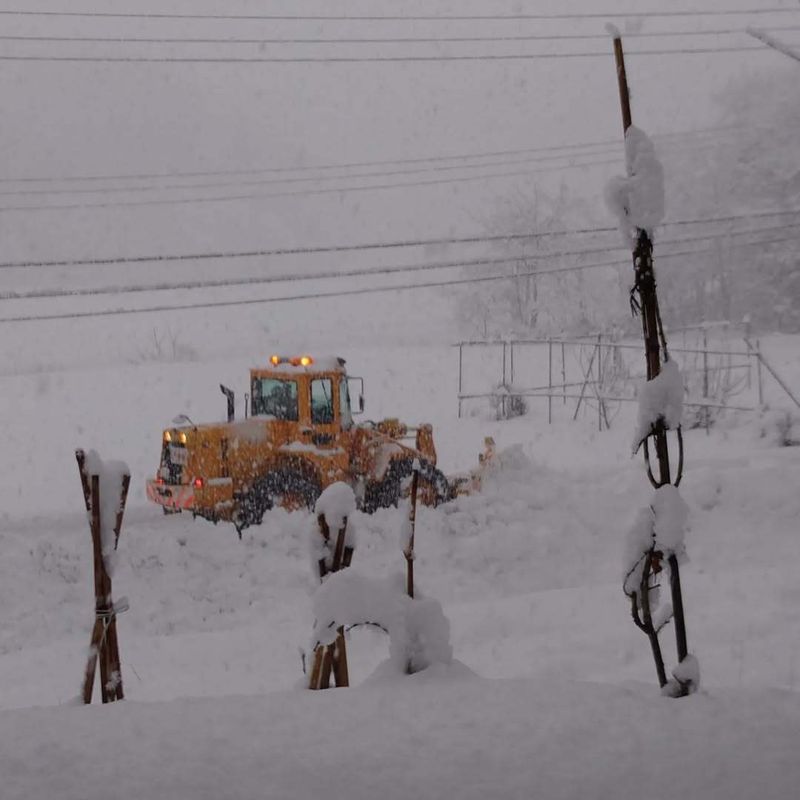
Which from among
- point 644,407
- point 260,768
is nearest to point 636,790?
point 260,768

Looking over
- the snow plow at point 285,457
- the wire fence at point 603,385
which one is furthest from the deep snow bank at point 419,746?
the wire fence at point 603,385

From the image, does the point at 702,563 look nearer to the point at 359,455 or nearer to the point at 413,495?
the point at 359,455

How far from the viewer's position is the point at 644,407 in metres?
3.19

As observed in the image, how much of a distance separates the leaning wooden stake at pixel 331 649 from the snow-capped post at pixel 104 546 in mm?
785

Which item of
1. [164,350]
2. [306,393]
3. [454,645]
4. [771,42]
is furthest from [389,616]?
[164,350]

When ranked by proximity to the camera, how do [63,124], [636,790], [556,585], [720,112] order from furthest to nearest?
[63,124] → [720,112] → [556,585] → [636,790]

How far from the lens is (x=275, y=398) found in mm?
12172

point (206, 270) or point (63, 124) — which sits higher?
point (63, 124)

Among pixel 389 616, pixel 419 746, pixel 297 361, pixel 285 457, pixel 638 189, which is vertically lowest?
pixel 419 746

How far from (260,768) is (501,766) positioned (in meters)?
0.63

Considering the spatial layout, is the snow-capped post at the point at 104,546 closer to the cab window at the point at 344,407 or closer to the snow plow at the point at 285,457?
the snow plow at the point at 285,457

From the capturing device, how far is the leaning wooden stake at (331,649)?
3.65 metres

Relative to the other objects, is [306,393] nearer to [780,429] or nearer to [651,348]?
[651,348]

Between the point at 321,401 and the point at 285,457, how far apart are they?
0.82 m
